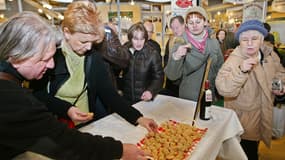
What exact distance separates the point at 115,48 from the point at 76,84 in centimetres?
63

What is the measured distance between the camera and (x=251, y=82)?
1.54m

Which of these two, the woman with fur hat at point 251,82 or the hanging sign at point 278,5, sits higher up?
the hanging sign at point 278,5

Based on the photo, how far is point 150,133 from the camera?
45.0 inches

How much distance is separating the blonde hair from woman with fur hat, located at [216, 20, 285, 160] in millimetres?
910

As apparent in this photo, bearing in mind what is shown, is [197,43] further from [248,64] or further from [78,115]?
[78,115]

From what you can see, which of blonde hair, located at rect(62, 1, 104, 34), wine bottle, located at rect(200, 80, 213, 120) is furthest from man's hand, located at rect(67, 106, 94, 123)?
wine bottle, located at rect(200, 80, 213, 120)

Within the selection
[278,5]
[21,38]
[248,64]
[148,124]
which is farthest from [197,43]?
[278,5]

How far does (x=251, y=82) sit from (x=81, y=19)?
1167 millimetres

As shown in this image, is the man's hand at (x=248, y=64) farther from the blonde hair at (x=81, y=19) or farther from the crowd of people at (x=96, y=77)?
the blonde hair at (x=81, y=19)

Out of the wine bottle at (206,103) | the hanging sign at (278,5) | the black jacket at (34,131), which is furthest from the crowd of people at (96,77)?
the hanging sign at (278,5)

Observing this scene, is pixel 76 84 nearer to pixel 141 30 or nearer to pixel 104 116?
pixel 104 116

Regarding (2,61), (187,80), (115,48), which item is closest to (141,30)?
(115,48)

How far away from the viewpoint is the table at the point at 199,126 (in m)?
1.11

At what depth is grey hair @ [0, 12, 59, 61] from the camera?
0.66 m
